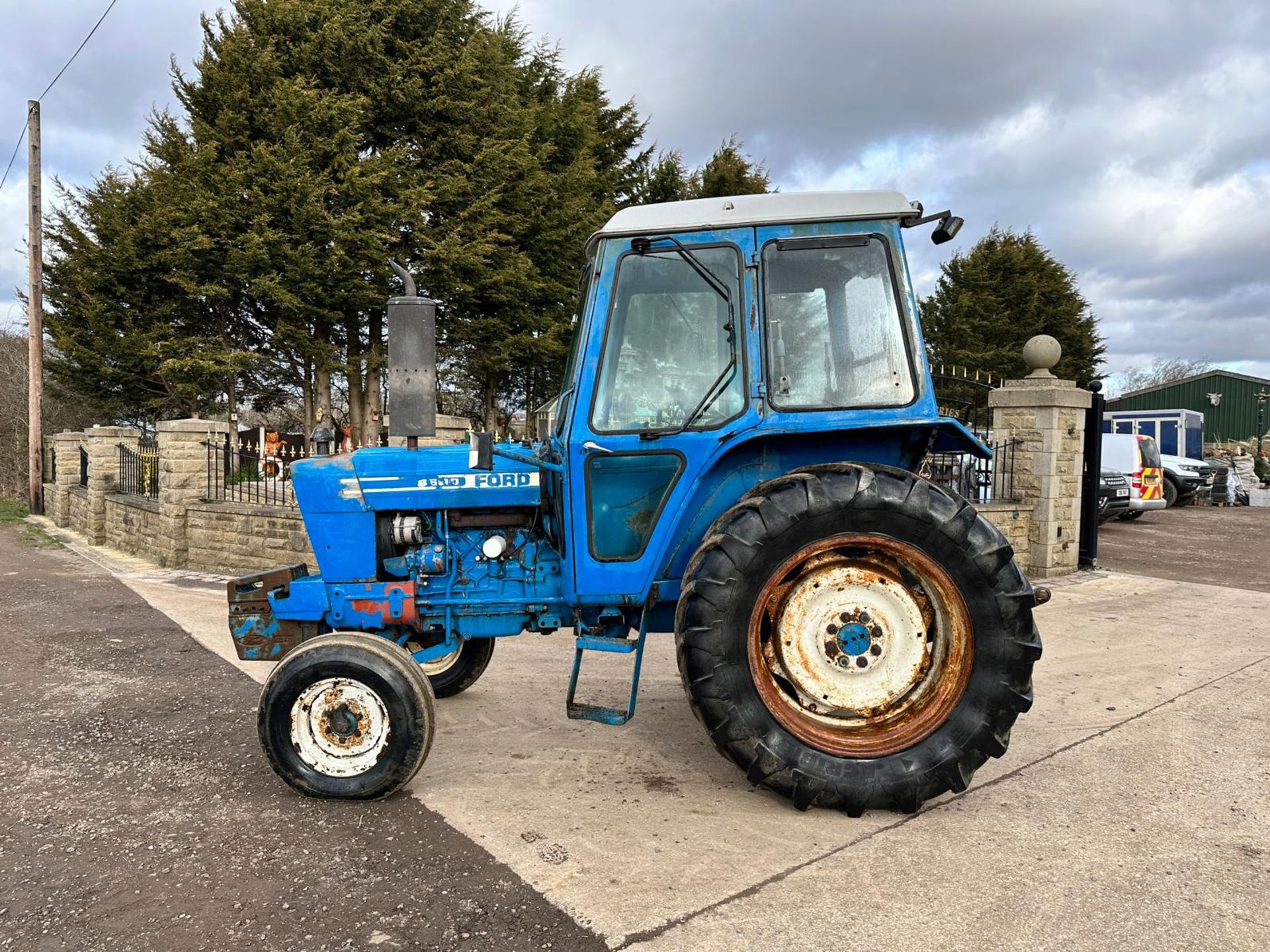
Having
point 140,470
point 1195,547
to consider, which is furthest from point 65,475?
point 1195,547

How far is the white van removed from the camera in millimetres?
14016

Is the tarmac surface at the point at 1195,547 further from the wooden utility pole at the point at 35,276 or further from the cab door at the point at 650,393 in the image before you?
the wooden utility pole at the point at 35,276

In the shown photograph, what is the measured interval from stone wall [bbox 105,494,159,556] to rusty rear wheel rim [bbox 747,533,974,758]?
9041 millimetres

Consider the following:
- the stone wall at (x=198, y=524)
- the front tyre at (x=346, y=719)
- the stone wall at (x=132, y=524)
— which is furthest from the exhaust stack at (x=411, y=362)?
the stone wall at (x=132, y=524)

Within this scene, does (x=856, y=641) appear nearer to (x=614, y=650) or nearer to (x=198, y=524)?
(x=614, y=650)

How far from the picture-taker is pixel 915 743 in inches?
116

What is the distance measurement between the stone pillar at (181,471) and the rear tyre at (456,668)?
5791 mm

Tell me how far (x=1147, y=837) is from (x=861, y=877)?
117 cm

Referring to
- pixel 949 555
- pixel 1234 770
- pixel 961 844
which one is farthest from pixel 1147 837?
pixel 949 555

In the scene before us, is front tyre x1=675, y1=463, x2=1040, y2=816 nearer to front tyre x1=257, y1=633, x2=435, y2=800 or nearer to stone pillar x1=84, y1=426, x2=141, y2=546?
front tyre x1=257, y1=633, x2=435, y2=800

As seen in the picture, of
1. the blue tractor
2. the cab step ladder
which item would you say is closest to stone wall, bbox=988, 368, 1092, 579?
the blue tractor

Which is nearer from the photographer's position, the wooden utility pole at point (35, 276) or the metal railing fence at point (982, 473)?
the metal railing fence at point (982, 473)

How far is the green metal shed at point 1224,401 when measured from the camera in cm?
2912

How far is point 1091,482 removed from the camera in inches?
355
